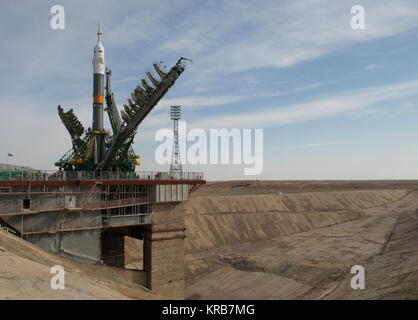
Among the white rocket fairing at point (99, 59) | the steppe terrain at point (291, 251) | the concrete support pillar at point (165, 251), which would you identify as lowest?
the steppe terrain at point (291, 251)

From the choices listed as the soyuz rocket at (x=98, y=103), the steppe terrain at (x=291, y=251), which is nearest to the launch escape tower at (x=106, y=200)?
the soyuz rocket at (x=98, y=103)

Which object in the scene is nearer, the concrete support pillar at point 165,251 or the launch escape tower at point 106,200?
the launch escape tower at point 106,200

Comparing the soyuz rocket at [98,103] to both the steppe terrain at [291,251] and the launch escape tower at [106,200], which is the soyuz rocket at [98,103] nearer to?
the launch escape tower at [106,200]

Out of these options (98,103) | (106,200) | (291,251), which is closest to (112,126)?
(98,103)

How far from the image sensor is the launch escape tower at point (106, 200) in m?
27.1

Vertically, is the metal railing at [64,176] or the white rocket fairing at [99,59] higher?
the white rocket fairing at [99,59]

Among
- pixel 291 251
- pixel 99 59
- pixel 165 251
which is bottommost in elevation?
pixel 291 251

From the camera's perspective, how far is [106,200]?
31.2 meters

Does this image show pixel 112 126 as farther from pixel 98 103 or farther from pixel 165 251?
pixel 165 251

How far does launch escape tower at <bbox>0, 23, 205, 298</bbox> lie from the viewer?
27.1 m

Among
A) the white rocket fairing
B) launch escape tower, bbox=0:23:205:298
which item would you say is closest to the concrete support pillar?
launch escape tower, bbox=0:23:205:298

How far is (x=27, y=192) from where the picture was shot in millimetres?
26344

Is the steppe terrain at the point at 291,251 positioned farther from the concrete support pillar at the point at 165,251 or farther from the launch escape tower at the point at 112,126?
the launch escape tower at the point at 112,126
